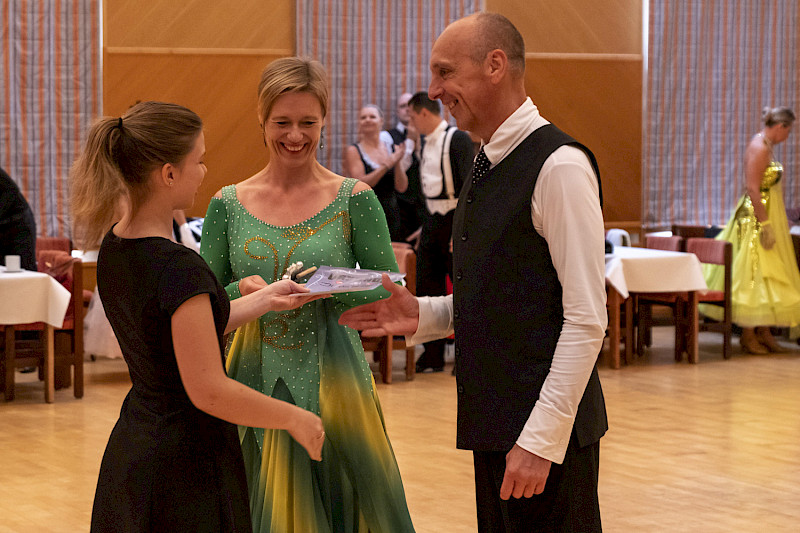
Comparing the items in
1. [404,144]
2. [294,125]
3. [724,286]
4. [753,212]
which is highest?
[404,144]

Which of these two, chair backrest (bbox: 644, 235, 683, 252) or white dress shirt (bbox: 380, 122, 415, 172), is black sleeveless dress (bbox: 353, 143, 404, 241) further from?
chair backrest (bbox: 644, 235, 683, 252)

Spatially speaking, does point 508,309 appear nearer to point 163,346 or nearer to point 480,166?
point 480,166

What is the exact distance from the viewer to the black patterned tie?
7.34 ft

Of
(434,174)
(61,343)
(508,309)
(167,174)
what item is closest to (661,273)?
(434,174)

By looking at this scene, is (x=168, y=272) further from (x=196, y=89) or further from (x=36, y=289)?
(x=196, y=89)

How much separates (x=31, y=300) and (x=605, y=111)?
6.07 meters

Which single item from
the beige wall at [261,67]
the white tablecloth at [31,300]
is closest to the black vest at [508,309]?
the white tablecloth at [31,300]

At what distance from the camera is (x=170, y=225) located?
2.15 meters

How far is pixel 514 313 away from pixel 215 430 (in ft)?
2.06

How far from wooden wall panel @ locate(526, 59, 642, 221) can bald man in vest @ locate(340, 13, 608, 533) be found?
8.26 meters

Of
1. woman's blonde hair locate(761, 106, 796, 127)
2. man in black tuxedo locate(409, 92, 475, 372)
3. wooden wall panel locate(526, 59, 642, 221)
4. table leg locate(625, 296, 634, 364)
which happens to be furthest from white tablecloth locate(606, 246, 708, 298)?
wooden wall panel locate(526, 59, 642, 221)

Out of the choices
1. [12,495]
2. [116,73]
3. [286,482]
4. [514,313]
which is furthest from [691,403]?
[116,73]

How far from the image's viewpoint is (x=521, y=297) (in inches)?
83.1

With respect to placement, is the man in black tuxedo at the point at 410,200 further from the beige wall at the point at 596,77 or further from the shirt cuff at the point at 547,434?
the shirt cuff at the point at 547,434
